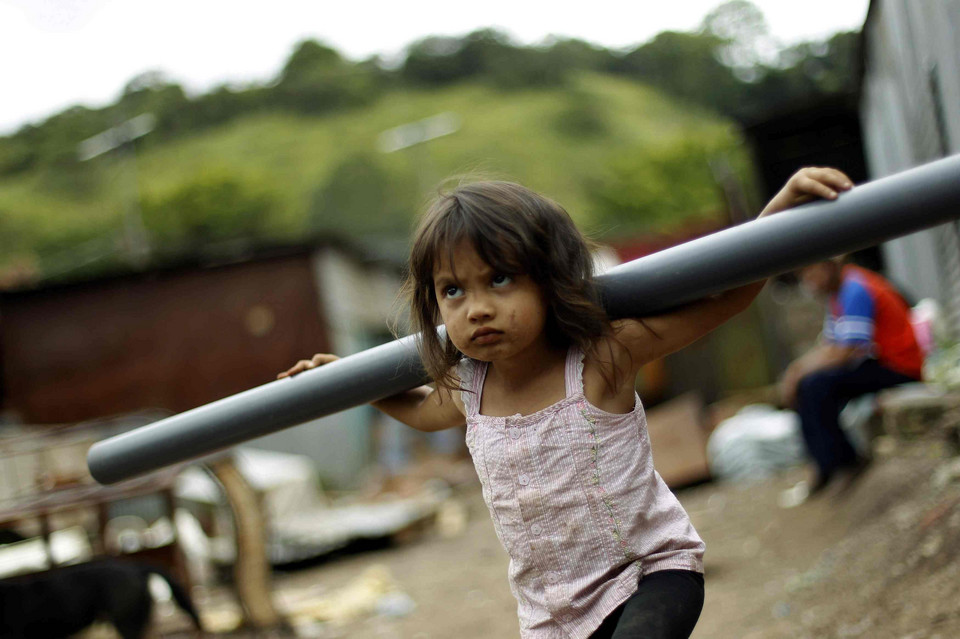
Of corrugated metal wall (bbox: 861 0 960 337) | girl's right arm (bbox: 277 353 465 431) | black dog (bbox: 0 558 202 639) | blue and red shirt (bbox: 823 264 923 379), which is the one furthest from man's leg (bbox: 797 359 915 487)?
girl's right arm (bbox: 277 353 465 431)

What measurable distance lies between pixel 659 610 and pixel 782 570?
3.31 metres

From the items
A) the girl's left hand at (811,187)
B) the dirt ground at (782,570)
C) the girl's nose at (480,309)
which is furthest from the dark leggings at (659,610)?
the dirt ground at (782,570)

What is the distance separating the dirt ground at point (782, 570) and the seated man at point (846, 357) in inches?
12.1

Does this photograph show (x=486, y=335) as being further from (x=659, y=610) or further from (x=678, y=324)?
(x=659, y=610)

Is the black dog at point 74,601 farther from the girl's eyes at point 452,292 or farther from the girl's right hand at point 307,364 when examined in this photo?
the girl's eyes at point 452,292

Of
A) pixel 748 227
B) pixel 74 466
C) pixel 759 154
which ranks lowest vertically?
pixel 74 466

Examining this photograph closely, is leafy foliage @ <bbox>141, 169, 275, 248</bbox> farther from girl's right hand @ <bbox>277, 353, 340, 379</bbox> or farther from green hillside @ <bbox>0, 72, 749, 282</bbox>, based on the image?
girl's right hand @ <bbox>277, 353, 340, 379</bbox>

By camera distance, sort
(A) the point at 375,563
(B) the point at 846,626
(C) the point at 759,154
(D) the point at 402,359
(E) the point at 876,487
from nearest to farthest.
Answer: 1. (D) the point at 402,359
2. (B) the point at 846,626
3. (E) the point at 876,487
4. (A) the point at 375,563
5. (C) the point at 759,154

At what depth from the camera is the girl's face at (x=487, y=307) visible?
163cm

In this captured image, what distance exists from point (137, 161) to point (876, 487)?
8508 centimetres

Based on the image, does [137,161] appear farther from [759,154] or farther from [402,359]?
[402,359]

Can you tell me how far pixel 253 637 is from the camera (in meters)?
5.07

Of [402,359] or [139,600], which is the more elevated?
[402,359]

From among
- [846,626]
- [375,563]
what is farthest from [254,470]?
[846,626]
